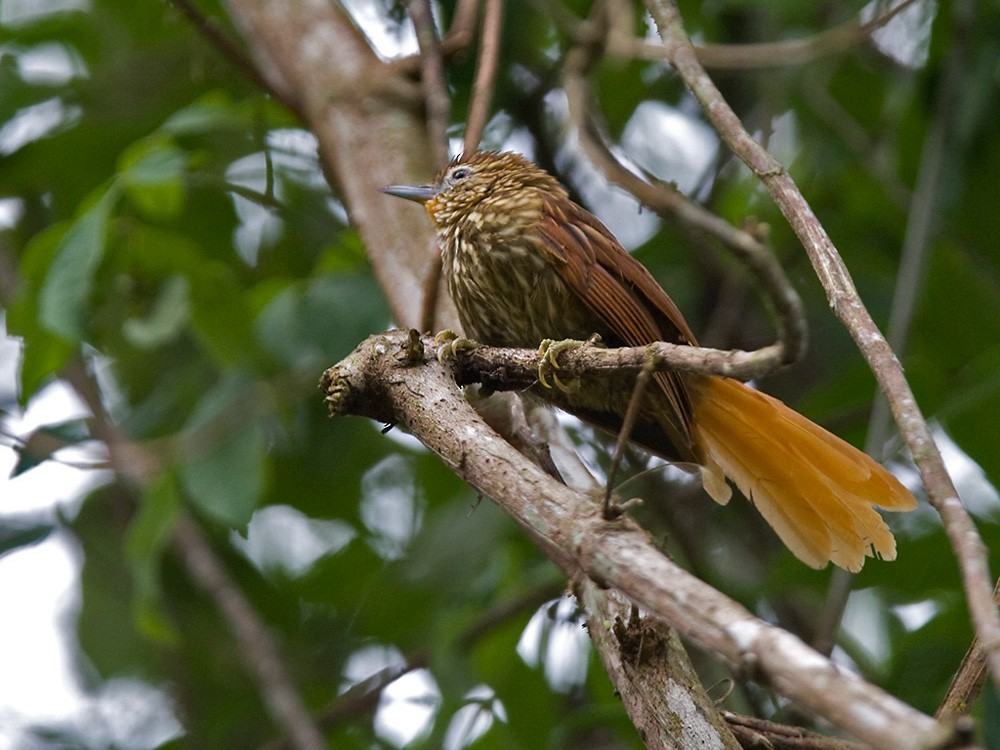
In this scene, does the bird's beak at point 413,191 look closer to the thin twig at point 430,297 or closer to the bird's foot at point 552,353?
the thin twig at point 430,297

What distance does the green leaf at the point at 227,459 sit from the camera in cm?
334

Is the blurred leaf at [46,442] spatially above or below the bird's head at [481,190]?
below

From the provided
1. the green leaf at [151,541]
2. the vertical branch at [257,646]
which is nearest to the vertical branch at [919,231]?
the vertical branch at [257,646]

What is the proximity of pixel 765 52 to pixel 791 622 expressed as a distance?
1.83 meters

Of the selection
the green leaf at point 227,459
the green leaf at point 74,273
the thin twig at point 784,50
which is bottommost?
the green leaf at point 227,459

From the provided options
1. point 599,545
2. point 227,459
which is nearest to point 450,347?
point 599,545

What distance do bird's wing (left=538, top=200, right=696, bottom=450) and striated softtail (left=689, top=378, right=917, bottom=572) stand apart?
0.10 m

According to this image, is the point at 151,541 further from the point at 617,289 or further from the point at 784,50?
the point at 784,50

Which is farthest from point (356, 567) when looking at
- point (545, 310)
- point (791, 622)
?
point (545, 310)

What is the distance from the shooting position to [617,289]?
2.87 meters

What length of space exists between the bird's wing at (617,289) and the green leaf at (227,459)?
1.07m

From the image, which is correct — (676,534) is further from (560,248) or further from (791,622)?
(560,248)

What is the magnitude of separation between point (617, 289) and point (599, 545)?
1340mm

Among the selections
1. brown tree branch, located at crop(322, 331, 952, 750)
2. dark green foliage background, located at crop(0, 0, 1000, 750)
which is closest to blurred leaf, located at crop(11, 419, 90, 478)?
dark green foliage background, located at crop(0, 0, 1000, 750)
